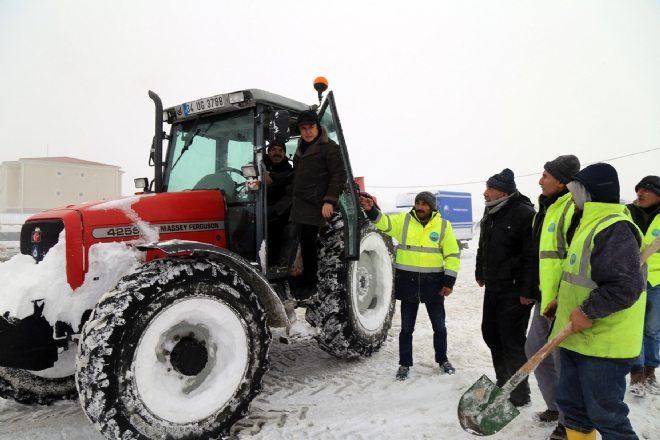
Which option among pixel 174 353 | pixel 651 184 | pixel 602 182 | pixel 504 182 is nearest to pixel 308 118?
pixel 504 182

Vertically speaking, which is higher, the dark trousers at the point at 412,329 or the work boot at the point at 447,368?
the dark trousers at the point at 412,329

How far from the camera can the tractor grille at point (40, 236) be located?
9.16 feet

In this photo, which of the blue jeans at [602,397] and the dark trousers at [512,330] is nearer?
the blue jeans at [602,397]

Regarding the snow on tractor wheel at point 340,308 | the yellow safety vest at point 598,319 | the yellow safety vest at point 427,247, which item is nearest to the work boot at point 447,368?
the snow on tractor wheel at point 340,308

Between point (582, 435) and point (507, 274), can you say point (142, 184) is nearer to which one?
point (507, 274)

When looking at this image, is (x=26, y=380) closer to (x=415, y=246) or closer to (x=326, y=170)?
(x=326, y=170)

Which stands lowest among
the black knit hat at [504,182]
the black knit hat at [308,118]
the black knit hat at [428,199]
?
the black knit hat at [428,199]

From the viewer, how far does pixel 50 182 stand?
112 feet

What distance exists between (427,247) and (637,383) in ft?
6.22

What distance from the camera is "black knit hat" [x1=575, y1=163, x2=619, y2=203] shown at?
2.09m

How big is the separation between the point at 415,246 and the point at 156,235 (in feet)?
6.96

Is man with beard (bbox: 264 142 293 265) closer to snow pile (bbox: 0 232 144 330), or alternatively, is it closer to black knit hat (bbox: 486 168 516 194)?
snow pile (bbox: 0 232 144 330)

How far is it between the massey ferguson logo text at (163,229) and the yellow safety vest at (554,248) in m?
2.41

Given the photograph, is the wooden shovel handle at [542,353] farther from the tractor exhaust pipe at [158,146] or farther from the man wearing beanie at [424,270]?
the tractor exhaust pipe at [158,146]
